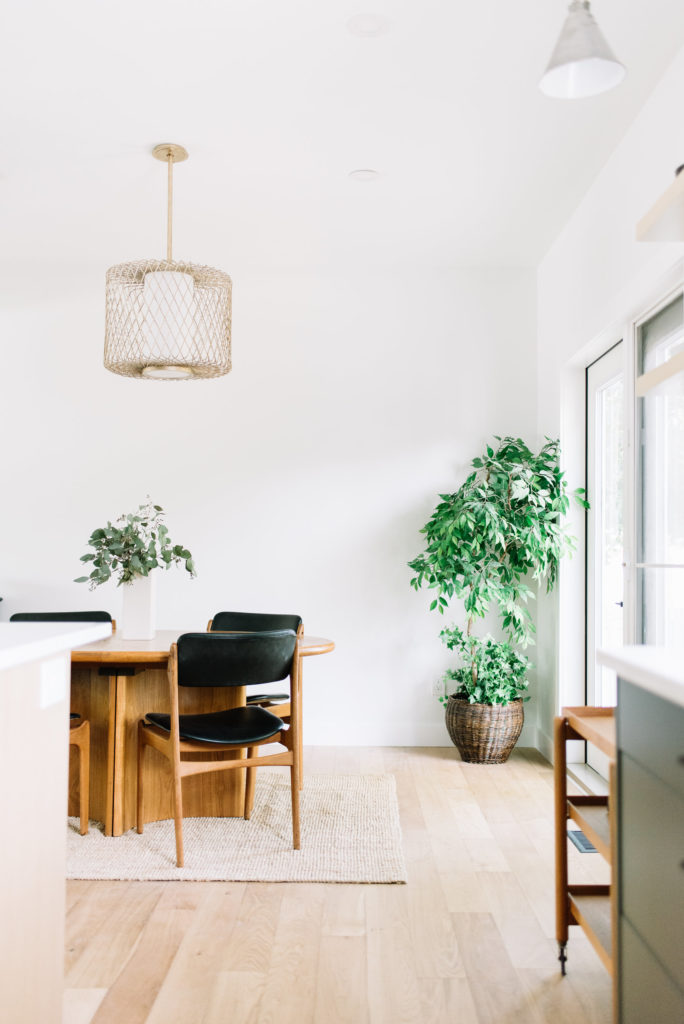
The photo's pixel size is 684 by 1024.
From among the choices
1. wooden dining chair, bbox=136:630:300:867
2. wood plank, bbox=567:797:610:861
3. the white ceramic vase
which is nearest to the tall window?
wooden dining chair, bbox=136:630:300:867

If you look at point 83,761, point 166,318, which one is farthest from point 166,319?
point 83,761

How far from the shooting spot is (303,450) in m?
4.94

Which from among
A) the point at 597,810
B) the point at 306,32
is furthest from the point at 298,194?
the point at 597,810

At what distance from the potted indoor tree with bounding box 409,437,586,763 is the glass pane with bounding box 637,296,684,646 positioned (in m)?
0.95

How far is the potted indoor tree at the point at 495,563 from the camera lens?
4.18 m

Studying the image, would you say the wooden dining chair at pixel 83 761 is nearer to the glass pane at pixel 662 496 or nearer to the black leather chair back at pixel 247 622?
the black leather chair back at pixel 247 622

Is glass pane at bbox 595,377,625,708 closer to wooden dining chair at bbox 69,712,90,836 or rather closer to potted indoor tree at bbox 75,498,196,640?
potted indoor tree at bbox 75,498,196,640

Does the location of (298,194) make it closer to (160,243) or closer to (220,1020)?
(160,243)

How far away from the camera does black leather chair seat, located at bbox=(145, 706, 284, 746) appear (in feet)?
9.87

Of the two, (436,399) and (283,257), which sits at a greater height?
(283,257)

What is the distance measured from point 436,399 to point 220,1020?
3.58 metres

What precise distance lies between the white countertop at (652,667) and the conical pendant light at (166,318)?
7.48 ft

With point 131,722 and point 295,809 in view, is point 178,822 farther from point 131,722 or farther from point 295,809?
point 131,722

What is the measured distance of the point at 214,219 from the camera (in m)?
4.16
